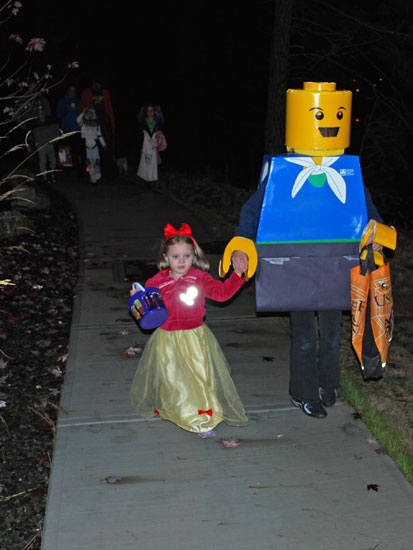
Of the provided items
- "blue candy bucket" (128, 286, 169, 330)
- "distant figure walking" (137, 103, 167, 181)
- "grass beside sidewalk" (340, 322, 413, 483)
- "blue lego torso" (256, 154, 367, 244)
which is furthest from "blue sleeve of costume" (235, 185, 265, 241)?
"distant figure walking" (137, 103, 167, 181)

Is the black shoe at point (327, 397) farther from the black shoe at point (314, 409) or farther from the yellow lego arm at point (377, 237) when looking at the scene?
the yellow lego arm at point (377, 237)

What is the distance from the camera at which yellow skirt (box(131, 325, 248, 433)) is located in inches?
170

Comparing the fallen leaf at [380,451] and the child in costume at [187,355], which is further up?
the child in costume at [187,355]

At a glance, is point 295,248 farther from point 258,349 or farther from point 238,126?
point 238,126

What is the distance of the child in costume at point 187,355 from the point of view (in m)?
4.25

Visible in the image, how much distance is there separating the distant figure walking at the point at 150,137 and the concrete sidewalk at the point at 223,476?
8.49m

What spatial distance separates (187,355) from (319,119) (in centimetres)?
169

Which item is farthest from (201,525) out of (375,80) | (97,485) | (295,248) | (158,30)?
(158,30)

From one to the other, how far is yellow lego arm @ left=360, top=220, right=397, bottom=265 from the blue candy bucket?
1239 mm

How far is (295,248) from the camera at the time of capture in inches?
168

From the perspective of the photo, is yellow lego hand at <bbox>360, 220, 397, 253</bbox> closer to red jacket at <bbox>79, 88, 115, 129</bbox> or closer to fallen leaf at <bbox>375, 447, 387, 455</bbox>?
fallen leaf at <bbox>375, 447, 387, 455</bbox>

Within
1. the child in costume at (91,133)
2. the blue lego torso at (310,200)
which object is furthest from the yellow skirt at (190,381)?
the child in costume at (91,133)

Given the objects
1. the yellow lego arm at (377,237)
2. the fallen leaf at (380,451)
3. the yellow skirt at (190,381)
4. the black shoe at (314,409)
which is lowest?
the fallen leaf at (380,451)

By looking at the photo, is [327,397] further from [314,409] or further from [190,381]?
[190,381]
